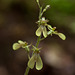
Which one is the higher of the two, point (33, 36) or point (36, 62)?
point (33, 36)

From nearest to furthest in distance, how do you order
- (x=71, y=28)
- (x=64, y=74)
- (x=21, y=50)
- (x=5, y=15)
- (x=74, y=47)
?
(x=64, y=74)
(x=21, y=50)
(x=74, y=47)
(x=71, y=28)
(x=5, y=15)

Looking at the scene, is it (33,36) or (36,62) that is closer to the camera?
(36,62)

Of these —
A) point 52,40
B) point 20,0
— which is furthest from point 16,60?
point 20,0

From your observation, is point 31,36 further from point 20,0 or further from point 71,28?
point 20,0

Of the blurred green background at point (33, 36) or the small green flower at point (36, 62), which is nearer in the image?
the small green flower at point (36, 62)

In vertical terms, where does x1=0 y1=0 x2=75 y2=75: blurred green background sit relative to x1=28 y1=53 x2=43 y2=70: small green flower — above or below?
above

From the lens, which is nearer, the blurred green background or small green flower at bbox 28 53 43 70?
small green flower at bbox 28 53 43 70

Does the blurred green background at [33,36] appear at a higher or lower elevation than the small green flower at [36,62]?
higher

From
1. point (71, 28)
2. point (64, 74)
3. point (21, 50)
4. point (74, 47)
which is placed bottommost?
point (64, 74)
